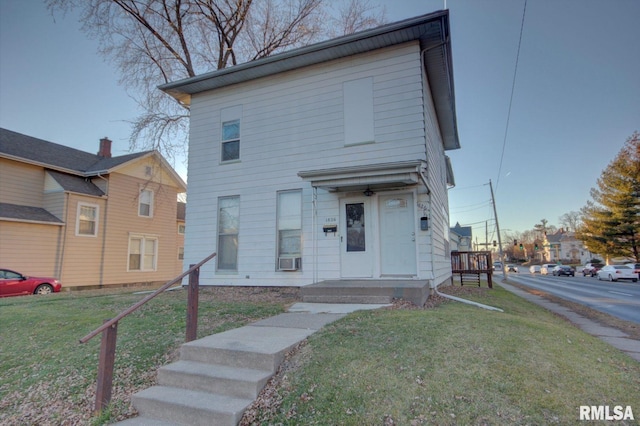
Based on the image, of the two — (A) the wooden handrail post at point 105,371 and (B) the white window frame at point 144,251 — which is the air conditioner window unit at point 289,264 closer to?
(A) the wooden handrail post at point 105,371

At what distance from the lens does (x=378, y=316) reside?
4.90m

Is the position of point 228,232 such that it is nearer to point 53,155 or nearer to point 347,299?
point 347,299

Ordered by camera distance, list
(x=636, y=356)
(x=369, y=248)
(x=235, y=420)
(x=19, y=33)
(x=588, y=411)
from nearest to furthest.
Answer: (x=588, y=411) < (x=235, y=420) < (x=636, y=356) < (x=369, y=248) < (x=19, y=33)

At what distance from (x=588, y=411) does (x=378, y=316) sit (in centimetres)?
264

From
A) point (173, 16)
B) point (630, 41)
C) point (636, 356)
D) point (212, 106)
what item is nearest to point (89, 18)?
point (173, 16)

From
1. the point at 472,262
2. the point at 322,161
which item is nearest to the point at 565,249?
the point at 472,262

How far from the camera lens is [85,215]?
628 inches

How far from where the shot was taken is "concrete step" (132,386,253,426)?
9.14 feet

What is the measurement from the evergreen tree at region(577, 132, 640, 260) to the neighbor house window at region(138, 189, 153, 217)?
39641mm

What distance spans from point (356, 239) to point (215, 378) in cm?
529

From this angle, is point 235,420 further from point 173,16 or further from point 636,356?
point 173,16

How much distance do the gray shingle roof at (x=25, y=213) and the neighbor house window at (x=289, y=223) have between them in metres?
11.7

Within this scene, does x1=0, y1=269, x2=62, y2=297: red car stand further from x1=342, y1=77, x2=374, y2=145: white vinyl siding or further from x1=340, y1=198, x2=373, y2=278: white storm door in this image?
x1=342, y1=77, x2=374, y2=145: white vinyl siding

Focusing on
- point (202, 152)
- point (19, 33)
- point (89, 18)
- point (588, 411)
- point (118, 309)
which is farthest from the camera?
point (89, 18)
